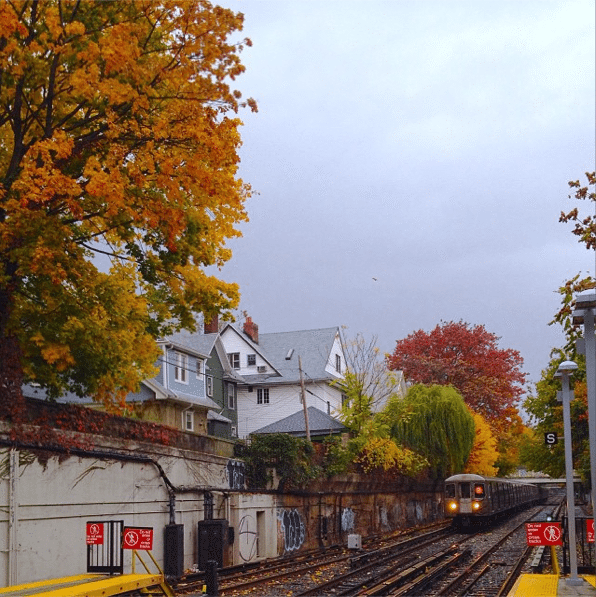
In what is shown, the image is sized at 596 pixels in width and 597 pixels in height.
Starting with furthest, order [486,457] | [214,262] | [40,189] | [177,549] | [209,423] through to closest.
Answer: [486,457] < [209,423] < [177,549] < [214,262] < [40,189]

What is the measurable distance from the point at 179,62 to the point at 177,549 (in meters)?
12.7

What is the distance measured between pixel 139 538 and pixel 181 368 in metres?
29.3

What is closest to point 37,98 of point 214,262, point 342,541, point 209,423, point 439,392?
point 214,262

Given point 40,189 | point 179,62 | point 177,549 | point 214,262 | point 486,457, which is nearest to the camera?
point 40,189

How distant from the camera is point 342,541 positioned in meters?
36.0

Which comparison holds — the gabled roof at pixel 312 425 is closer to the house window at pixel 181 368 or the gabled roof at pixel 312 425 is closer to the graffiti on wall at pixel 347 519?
the house window at pixel 181 368

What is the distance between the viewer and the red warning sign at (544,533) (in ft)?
53.1

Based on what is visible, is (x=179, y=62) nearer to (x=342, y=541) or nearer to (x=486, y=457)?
(x=342, y=541)

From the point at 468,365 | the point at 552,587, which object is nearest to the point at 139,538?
the point at 552,587

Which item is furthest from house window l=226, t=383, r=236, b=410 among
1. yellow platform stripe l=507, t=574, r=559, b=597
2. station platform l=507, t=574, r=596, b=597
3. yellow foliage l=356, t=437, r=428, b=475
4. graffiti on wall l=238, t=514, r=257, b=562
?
station platform l=507, t=574, r=596, b=597

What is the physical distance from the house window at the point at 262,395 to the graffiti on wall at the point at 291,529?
2700cm

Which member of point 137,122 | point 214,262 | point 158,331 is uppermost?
point 137,122

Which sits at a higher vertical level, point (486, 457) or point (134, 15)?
point (134, 15)

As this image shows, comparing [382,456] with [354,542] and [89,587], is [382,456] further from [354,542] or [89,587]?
[89,587]
